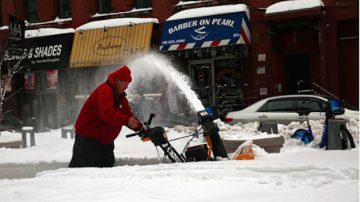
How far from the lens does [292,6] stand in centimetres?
1562

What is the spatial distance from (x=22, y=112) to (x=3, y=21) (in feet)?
14.8

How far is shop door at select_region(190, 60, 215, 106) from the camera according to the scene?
1827cm

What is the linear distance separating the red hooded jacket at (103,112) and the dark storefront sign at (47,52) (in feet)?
46.0

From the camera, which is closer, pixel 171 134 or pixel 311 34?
pixel 171 134

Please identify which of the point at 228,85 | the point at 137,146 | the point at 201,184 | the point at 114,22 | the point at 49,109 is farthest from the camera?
the point at 49,109

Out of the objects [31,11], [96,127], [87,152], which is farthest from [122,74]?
[31,11]

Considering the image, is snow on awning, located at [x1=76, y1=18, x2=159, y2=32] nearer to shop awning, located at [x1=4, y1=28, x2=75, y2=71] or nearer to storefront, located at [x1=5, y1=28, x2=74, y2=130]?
shop awning, located at [x1=4, y1=28, x2=75, y2=71]

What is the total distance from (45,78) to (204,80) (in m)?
8.02

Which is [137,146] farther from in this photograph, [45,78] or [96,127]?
[45,78]

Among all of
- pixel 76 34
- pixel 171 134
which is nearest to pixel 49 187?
pixel 171 134

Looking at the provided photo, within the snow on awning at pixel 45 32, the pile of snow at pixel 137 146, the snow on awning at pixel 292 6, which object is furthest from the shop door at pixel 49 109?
the snow on awning at pixel 292 6

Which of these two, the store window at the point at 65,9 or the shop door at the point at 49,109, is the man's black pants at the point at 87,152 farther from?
the store window at the point at 65,9

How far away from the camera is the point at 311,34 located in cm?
1683

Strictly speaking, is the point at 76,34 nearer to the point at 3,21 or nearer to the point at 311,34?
the point at 3,21
